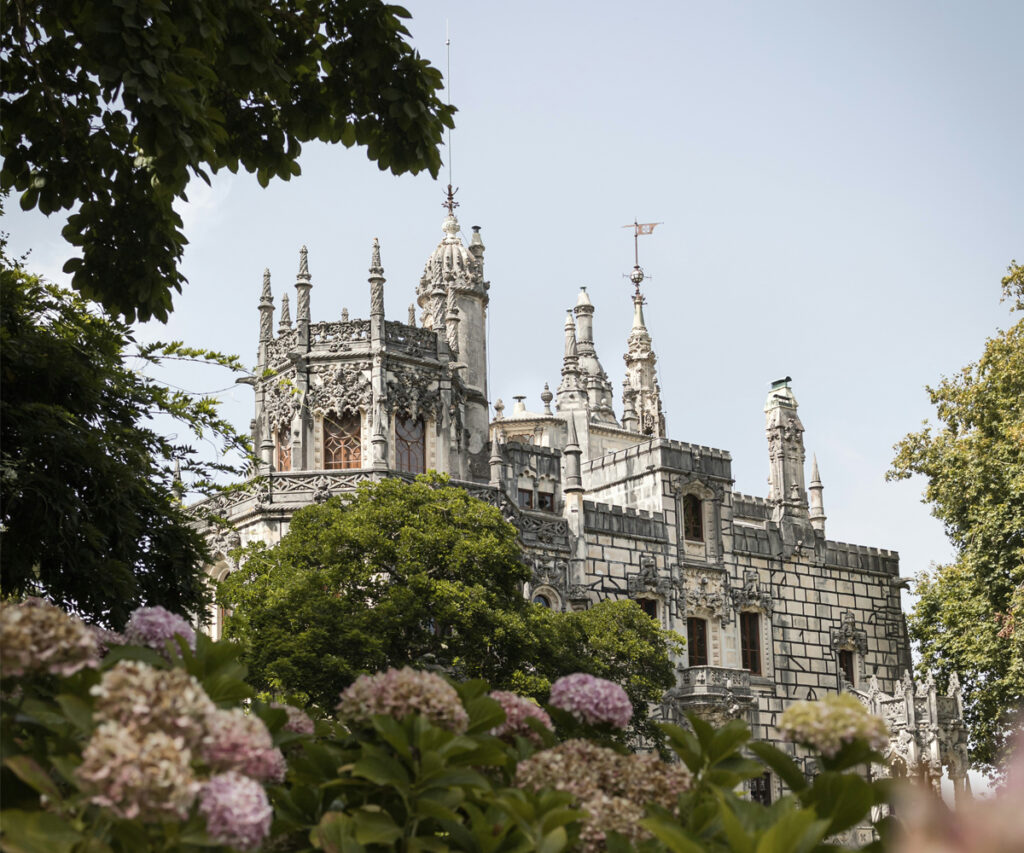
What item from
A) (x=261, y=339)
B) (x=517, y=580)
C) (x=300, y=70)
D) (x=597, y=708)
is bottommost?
(x=597, y=708)

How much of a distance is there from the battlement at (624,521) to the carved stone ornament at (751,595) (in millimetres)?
3267

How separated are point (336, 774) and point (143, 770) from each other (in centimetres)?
143

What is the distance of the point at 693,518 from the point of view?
41938 mm

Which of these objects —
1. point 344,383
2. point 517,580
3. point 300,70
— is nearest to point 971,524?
point 517,580

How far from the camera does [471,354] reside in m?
42.5

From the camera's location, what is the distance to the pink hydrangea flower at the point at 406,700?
4379 mm

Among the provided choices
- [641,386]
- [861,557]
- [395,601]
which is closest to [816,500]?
[861,557]

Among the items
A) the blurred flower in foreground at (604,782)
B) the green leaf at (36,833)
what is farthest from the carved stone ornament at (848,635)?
the green leaf at (36,833)

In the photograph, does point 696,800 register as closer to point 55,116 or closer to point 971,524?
point 55,116

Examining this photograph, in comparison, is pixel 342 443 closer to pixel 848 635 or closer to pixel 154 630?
pixel 848 635

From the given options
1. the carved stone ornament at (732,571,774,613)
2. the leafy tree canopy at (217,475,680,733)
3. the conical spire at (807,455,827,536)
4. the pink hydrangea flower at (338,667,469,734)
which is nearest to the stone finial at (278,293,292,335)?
the leafy tree canopy at (217,475,680,733)

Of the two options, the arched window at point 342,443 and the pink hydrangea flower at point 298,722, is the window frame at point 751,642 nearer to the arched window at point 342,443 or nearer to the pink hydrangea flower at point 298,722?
the arched window at point 342,443

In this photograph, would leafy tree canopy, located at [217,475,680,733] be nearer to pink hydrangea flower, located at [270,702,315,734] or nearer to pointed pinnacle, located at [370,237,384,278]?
pointed pinnacle, located at [370,237,384,278]

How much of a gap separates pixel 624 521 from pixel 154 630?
35.2 meters
